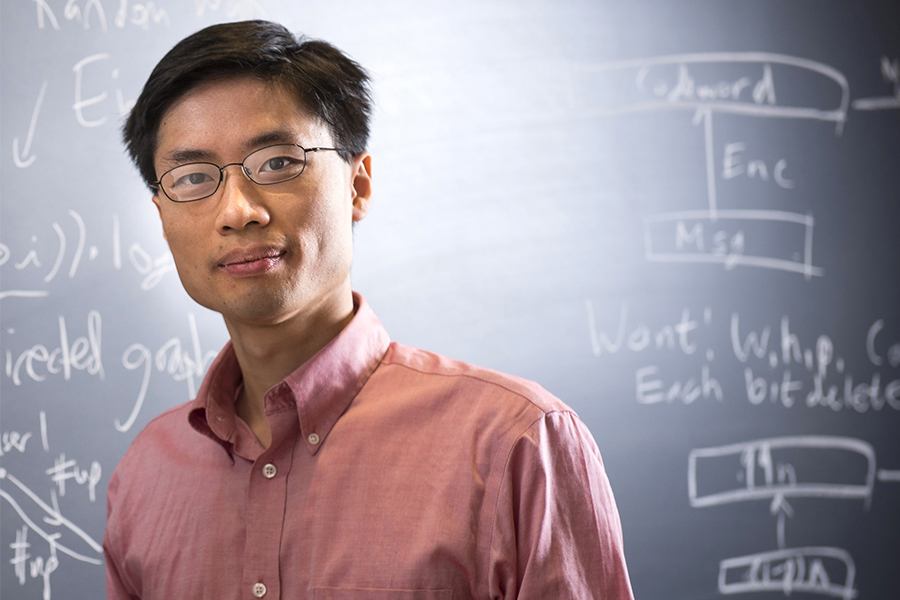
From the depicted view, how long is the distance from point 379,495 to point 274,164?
0.43m

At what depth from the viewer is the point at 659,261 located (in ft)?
6.36

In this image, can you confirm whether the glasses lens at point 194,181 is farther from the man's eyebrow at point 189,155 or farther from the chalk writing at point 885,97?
the chalk writing at point 885,97

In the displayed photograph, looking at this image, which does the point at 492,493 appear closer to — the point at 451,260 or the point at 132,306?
the point at 451,260

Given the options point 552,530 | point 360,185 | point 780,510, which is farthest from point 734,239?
point 552,530

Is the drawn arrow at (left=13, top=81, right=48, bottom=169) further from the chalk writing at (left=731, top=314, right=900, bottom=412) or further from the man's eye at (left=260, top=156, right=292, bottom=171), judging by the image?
the chalk writing at (left=731, top=314, right=900, bottom=412)

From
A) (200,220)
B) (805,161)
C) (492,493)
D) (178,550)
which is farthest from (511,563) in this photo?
(805,161)

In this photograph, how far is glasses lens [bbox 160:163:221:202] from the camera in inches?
37.7

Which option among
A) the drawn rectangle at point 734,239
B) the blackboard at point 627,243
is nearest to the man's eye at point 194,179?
the blackboard at point 627,243

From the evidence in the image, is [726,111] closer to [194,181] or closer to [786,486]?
[786,486]

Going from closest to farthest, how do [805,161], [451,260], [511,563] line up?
1. [511,563]
2. [451,260]
3. [805,161]

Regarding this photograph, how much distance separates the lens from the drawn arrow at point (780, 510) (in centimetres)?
195

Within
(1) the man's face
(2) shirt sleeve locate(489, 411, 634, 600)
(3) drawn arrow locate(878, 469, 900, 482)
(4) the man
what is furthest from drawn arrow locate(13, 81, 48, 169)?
(3) drawn arrow locate(878, 469, 900, 482)

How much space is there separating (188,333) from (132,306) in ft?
0.44

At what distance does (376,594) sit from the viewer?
2.81ft
